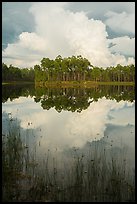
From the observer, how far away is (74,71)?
271ft

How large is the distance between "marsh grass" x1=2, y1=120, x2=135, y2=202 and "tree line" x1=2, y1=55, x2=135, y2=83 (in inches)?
2843

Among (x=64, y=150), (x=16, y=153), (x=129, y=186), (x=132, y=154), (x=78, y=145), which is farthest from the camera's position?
(x=78, y=145)

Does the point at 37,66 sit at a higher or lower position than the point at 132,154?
higher

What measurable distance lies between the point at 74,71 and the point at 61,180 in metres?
77.0

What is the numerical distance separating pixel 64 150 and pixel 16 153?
5.74ft

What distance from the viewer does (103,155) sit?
27.6ft

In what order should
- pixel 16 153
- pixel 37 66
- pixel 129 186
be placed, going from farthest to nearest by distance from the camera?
pixel 37 66, pixel 16 153, pixel 129 186

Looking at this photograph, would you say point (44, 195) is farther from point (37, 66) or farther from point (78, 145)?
point (37, 66)

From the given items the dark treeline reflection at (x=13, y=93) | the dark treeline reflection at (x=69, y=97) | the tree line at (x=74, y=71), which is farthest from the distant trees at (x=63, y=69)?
the dark treeline reflection at (x=69, y=97)

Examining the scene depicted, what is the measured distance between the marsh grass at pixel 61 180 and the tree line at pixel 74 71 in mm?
72220

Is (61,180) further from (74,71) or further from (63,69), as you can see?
(74,71)

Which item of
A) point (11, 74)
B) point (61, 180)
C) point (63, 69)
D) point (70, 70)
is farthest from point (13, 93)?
point (11, 74)

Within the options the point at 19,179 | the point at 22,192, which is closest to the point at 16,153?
the point at 19,179

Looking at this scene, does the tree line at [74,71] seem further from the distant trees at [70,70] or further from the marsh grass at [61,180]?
the marsh grass at [61,180]
